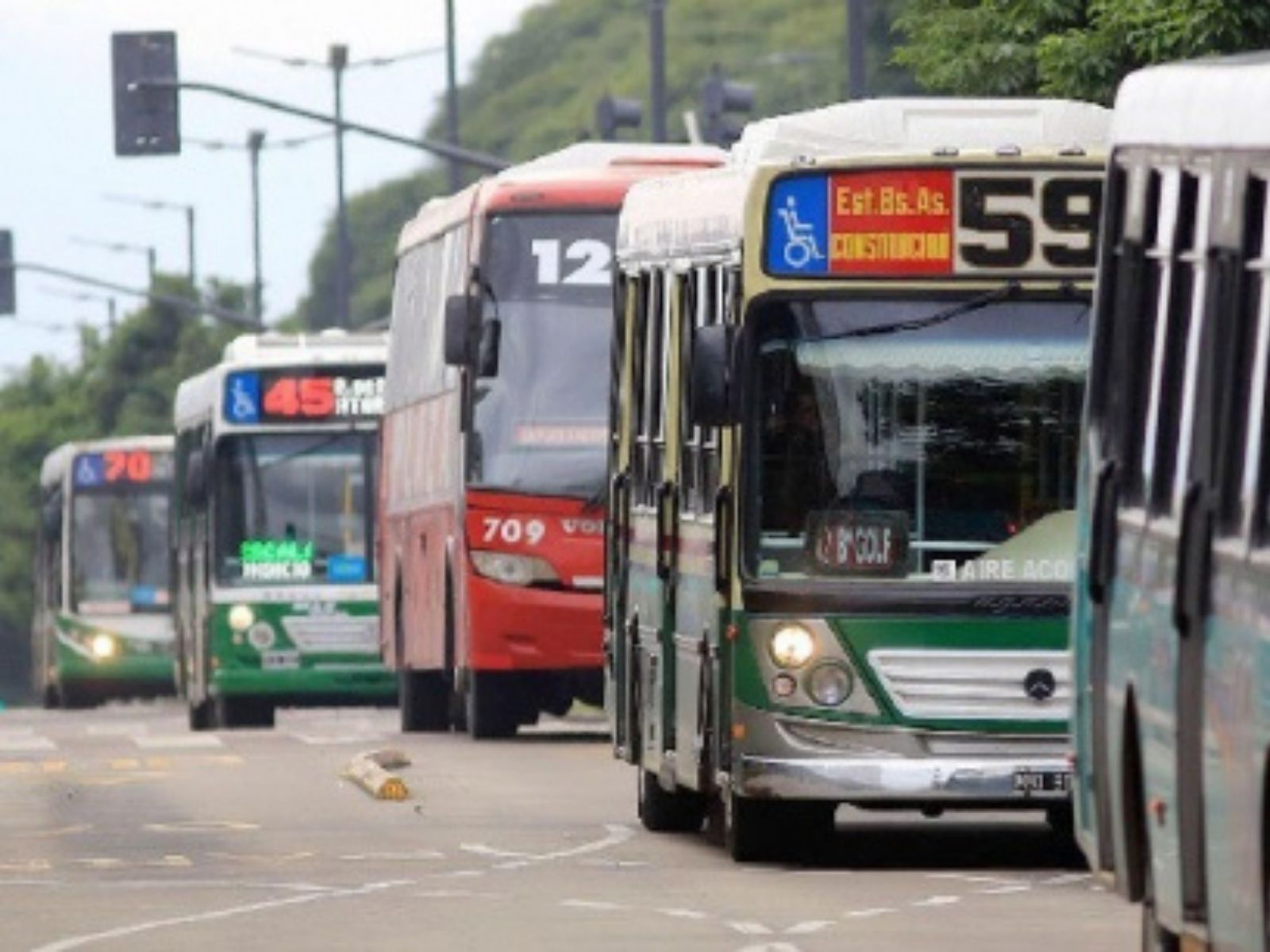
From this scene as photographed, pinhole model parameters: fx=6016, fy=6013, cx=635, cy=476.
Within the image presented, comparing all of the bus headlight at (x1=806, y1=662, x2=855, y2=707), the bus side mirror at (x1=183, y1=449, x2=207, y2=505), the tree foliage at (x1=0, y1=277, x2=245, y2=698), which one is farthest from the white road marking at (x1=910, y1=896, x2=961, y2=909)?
the tree foliage at (x1=0, y1=277, x2=245, y2=698)

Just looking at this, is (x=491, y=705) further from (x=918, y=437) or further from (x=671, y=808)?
(x=918, y=437)

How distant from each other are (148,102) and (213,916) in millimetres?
32811

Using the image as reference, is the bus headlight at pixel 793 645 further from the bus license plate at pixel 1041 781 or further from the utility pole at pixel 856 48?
the utility pole at pixel 856 48

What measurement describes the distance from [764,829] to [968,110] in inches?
115

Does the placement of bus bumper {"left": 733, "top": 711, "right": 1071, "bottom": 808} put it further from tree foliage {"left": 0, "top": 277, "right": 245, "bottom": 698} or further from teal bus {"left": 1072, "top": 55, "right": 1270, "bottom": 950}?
tree foliage {"left": 0, "top": 277, "right": 245, "bottom": 698}

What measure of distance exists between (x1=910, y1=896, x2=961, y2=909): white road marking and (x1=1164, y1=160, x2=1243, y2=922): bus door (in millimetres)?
5946

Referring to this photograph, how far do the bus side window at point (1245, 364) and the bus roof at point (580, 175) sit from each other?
2198 cm

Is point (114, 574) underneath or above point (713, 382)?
underneath

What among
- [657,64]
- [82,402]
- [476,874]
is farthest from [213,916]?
[82,402]

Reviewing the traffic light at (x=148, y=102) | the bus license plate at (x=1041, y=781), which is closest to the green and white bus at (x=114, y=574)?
the traffic light at (x=148, y=102)

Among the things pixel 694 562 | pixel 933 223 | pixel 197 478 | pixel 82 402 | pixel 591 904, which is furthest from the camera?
pixel 82 402

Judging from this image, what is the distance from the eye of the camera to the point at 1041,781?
21.9 metres

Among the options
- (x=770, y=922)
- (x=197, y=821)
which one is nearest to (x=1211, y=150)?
(x=770, y=922)

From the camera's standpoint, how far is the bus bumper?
71.8 ft
